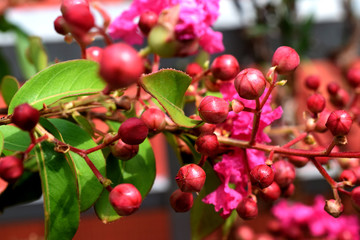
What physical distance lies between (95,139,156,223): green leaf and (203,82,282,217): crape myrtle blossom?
84 millimetres

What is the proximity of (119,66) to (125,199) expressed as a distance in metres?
0.18

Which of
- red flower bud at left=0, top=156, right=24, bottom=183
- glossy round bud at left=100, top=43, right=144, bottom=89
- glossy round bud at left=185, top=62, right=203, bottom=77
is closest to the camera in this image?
glossy round bud at left=100, top=43, right=144, bottom=89

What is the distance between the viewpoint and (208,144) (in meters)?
0.45

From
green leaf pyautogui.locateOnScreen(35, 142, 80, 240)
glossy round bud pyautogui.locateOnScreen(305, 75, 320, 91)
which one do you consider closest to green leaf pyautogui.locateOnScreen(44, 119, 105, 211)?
green leaf pyautogui.locateOnScreen(35, 142, 80, 240)

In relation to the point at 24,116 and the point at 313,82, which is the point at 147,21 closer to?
the point at 24,116

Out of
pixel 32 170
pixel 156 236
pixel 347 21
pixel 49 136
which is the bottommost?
pixel 156 236

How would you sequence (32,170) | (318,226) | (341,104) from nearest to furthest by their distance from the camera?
1. (32,170)
2. (341,104)
3. (318,226)

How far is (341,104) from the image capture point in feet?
2.24

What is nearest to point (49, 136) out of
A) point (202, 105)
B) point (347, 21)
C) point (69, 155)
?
point (69, 155)

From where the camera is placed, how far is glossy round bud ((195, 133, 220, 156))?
449mm

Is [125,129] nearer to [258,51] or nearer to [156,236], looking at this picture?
[258,51]

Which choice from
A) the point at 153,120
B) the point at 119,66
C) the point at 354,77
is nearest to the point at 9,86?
the point at 153,120

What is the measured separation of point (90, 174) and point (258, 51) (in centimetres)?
194

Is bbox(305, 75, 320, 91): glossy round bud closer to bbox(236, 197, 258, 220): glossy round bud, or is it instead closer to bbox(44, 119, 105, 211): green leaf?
bbox(236, 197, 258, 220): glossy round bud
